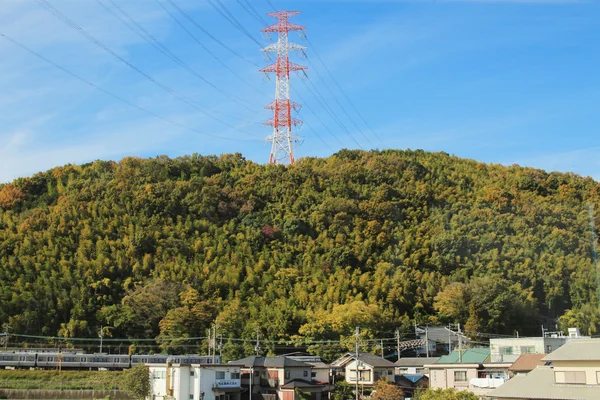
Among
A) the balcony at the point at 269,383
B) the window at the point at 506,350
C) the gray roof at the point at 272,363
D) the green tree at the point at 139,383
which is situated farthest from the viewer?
the window at the point at 506,350

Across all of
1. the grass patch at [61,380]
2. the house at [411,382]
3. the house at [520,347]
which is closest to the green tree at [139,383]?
the grass patch at [61,380]

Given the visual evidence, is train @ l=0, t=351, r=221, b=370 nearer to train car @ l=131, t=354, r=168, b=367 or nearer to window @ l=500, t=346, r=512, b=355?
train car @ l=131, t=354, r=168, b=367

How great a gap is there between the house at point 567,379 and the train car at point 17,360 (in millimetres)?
22748

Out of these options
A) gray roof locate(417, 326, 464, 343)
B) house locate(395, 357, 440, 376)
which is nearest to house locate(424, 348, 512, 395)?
house locate(395, 357, 440, 376)

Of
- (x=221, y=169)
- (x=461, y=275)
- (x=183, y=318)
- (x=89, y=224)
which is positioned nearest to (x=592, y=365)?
(x=183, y=318)

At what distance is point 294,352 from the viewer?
114 feet

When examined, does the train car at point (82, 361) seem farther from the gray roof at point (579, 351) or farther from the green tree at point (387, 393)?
the gray roof at point (579, 351)

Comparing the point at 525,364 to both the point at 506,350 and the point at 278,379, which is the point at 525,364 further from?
the point at 278,379

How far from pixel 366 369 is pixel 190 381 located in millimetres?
8024

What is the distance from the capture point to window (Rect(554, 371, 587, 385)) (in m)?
16.3

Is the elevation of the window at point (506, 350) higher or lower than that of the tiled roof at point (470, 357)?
higher

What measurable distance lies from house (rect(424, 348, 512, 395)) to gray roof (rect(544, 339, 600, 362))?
25.4 ft

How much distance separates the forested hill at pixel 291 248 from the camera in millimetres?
36875

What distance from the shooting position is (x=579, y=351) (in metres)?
16.5
